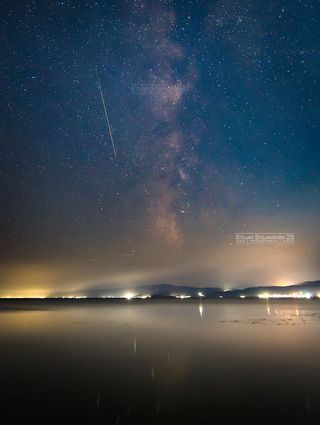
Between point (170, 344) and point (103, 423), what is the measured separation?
15.6 meters

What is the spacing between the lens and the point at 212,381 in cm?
1395

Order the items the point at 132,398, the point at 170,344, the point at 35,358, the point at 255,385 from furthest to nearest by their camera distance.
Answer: the point at 170,344 → the point at 35,358 → the point at 255,385 → the point at 132,398

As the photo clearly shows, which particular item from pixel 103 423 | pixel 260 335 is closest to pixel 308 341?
pixel 260 335

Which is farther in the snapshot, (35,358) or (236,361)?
(35,358)

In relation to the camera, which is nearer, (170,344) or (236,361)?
(236,361)

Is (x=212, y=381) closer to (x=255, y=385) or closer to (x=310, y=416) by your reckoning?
(x=255, y=385)

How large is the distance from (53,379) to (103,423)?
5861 millimetres

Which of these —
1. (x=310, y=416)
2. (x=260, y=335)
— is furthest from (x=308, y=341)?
(x=310, y=416)

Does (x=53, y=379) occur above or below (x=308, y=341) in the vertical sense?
below

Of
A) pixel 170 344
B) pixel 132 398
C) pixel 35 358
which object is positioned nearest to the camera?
pixel 132 398


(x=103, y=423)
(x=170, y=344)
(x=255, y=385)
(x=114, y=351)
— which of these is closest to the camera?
(x=103, y=423)

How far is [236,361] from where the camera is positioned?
1802cm

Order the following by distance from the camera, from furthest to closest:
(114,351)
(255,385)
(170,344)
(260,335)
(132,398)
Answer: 1. (260,335)
2. (170,344)
3. (114,351)
4. (255,385)
5. (132,398)

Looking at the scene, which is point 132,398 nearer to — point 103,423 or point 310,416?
point 103,423
